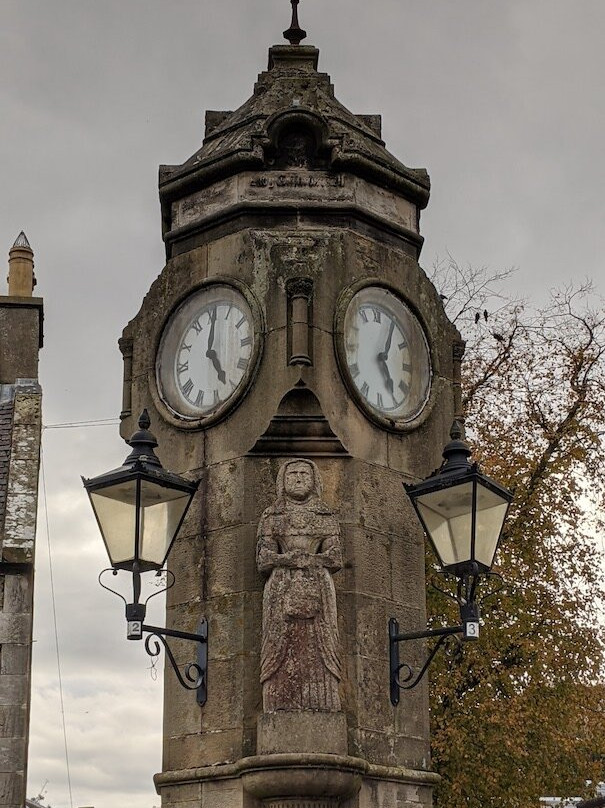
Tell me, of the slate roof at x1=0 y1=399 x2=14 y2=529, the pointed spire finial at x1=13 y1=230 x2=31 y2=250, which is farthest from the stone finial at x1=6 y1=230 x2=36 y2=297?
the slate roof at x1=0 y1=399 x2=14 y2=529

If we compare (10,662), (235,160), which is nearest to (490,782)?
(10,662)

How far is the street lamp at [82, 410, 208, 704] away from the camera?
265 inches

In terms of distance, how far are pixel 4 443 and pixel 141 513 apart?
11.7 metres

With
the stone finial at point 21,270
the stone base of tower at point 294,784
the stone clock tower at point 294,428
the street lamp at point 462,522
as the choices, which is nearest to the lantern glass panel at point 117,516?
the stone clock tower at point 294,428

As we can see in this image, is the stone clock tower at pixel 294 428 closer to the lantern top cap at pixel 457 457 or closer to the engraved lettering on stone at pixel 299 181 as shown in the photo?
the engraved lettering on stone at pixel 299 181

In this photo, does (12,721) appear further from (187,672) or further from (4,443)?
(187,672)

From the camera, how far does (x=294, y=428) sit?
7.34 metres

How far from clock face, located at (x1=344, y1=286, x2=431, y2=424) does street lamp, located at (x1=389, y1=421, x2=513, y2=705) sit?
0.83 metres

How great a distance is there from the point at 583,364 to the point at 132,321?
39.7ft

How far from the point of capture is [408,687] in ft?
23.2

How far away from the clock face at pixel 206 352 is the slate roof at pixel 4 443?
934 cm

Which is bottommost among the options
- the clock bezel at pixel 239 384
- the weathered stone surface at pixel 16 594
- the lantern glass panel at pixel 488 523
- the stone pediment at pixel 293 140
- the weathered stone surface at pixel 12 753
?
the weathered stone surface at pixel 12 753

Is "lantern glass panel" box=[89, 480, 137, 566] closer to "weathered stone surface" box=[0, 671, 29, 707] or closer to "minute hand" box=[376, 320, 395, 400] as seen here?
"minute hand" box=[376, 320, 395, 400]

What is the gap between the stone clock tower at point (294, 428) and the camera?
680 centimetres
